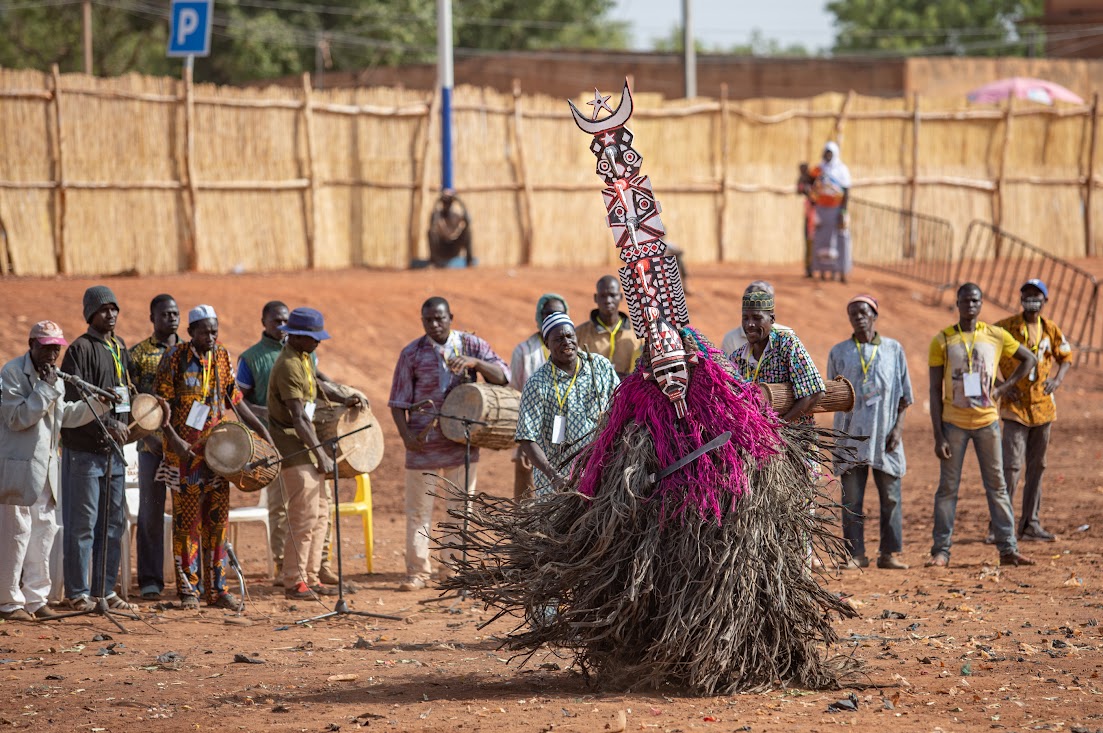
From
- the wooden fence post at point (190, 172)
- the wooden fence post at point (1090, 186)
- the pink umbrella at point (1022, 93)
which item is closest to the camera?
the wooden fence post at point (190, 172)

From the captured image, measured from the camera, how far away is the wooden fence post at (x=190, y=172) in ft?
67.0

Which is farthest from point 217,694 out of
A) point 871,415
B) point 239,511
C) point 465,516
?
point 871,415

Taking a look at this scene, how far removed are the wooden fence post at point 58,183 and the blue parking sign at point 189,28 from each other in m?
1.73

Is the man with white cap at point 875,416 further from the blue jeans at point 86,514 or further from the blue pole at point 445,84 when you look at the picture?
the blue pole at point 445,84

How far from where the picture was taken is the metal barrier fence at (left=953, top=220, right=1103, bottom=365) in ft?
75.6

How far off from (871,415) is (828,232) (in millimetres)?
12990

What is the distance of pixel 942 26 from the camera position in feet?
167

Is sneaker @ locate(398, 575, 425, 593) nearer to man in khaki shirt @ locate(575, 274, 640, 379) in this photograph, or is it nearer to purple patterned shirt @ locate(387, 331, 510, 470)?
purple patterned shirt @ locate(387, 331, 510, 470)

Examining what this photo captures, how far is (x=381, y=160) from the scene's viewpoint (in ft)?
73.8

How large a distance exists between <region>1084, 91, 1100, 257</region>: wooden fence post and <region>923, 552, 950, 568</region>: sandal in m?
21.5

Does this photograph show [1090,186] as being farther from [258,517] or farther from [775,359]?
[258,517]

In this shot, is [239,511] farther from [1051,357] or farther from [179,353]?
[1051,357]

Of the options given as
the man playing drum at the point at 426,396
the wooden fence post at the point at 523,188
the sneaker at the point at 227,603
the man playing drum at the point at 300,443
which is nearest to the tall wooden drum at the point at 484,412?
the man playing drum at the point at 426,396

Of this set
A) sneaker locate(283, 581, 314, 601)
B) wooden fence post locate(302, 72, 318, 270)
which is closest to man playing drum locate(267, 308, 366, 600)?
sneaker locate(283, 581, 314, 601)
